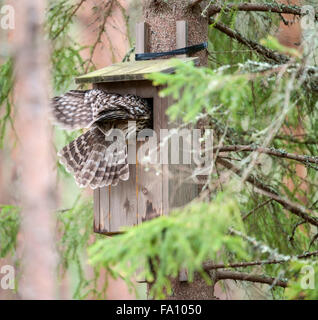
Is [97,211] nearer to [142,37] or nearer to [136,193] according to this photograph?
[136,193]

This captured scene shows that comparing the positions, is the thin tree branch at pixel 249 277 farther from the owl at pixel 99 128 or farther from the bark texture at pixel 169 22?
the bark texture at pixel 169 22

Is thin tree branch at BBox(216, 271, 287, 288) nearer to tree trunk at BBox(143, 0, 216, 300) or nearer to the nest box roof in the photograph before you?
tree trunk at BBox(143, 0, 216, 300)

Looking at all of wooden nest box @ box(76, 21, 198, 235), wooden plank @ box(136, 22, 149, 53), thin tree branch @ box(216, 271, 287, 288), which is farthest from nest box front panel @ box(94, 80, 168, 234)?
thin tree branch @ box(216, 271, 287, 288)

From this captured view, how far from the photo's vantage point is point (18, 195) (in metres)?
10.1

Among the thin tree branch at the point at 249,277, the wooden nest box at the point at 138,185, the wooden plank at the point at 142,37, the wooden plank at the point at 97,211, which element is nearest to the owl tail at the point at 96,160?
the wooden nest box at the point at 138,185

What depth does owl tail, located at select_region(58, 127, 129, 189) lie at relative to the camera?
13.1 feet

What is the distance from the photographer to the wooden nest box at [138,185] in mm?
3904

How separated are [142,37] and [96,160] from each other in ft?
2.85

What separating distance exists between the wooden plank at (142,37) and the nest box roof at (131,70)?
13 cm

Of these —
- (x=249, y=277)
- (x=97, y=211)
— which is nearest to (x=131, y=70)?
(x=97, y=211)

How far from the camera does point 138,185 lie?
13.3ft

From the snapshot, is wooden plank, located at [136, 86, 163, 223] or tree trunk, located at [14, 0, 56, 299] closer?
wooden plank, located at [136, 86, 163, 223]

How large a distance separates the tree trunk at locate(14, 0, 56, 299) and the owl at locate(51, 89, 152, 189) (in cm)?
350
